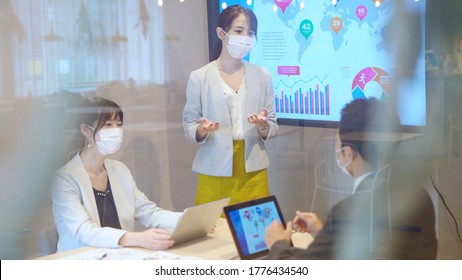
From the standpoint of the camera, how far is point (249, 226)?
8.66 feet

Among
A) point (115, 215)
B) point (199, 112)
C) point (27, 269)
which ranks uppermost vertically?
point (199, 112)

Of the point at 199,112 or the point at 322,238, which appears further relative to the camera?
the point at 199,112

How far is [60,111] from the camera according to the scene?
297 cm

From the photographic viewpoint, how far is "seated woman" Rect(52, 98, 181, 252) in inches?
113

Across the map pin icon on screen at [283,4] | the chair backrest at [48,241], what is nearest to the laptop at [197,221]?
the chair backrest at [48,241]

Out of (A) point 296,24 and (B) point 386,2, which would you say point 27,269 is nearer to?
(A) point 296,24

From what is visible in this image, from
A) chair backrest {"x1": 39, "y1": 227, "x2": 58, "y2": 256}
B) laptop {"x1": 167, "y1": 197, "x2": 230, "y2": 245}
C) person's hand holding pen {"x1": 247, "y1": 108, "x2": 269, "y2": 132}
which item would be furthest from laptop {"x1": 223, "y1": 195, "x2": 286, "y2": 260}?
chair backrest {"x1": 39, "y1": 227, "x2": 58, "y2": 256}

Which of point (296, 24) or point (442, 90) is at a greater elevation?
point (296, 24)

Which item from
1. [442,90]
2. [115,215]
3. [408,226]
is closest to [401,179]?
[408,226]

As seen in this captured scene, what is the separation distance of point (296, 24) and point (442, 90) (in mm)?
666

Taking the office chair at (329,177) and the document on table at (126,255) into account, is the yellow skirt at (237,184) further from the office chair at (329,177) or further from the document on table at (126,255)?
the document on table at (126,255)

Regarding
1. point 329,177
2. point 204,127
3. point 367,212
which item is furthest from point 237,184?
point 367,212

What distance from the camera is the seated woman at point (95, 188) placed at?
287 centimetres

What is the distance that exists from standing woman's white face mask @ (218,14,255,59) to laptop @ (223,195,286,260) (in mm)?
660
